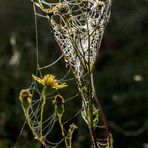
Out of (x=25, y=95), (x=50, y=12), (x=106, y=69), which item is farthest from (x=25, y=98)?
(x=106, y=69)

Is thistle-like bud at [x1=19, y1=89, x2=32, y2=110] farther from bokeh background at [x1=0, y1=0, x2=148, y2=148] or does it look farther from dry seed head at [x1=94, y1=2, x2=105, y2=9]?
bokeh background at [x1=0, y1=0, x2=148, y2=148]

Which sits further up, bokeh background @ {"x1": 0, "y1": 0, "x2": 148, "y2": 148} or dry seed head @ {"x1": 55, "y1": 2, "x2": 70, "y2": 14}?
dry seed head @ {"x1": 55, "y1": 2, "x2": 70, "y2": 14}

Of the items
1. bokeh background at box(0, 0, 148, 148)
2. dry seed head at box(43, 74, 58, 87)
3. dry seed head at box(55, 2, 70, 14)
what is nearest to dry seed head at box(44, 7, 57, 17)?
dry seed head at box(55, 2, 70, 14)

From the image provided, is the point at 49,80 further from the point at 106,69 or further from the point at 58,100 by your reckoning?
the point at 106,69

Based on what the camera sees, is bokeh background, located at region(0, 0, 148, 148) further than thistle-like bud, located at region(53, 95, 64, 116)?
Yes

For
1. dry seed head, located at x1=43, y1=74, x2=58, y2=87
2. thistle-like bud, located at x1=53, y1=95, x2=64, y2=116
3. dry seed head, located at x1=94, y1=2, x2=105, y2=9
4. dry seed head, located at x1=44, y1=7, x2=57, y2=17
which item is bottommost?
thistle-like bud, located at x1=53, y1=95, x2=64, y2=116

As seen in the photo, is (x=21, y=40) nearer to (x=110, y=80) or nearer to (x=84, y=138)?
(x=110, y=80)

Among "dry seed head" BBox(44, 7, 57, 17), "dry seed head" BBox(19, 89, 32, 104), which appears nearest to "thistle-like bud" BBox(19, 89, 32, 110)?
"dry seed head" BBox(19, 89, 32, 104)

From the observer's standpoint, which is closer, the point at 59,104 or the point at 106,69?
the point at 59,104

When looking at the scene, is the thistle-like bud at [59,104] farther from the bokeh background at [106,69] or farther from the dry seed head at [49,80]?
the bokeh background at [106,69]

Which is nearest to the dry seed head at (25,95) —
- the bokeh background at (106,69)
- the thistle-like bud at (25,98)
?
the thistle-like bud at (25,98)
